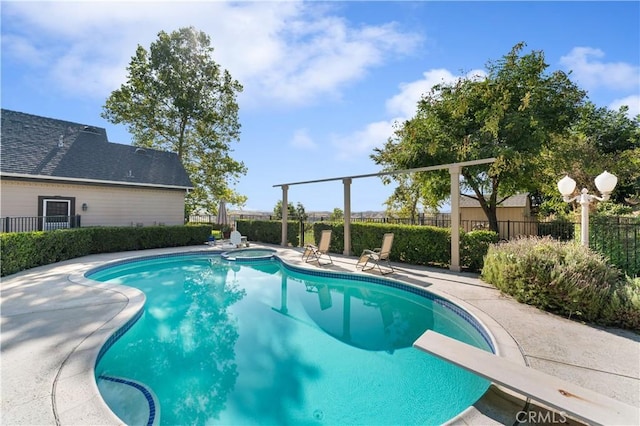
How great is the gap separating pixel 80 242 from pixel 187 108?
41.0ft

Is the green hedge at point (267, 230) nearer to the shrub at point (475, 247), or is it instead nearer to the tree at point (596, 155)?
the shrub at point (475, 247)

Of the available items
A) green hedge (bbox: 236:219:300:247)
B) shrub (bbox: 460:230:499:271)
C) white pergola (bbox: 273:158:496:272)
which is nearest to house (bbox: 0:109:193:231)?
green hedge (bbox: 236:219:300:247)

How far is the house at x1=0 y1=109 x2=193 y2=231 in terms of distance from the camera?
38.1 feet

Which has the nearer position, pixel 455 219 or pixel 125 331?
pixel 125 331

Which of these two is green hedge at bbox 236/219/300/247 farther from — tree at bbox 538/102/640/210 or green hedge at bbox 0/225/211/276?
tree at bbox 538/102/640/210

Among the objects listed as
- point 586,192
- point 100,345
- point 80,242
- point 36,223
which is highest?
point 586,192

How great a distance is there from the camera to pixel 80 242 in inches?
428

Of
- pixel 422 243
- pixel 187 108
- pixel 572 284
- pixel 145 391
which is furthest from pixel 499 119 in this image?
pixel 187 108

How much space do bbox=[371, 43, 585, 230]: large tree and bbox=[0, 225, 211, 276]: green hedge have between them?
11.4 metres

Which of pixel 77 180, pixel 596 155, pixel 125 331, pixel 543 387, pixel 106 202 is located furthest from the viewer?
pixel 596 155

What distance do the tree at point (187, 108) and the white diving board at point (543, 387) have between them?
68.8ft

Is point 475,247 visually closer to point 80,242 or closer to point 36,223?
point 80,242

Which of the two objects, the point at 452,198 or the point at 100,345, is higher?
the point at 452,198

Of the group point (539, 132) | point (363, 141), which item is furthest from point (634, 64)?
point (363, 141)
